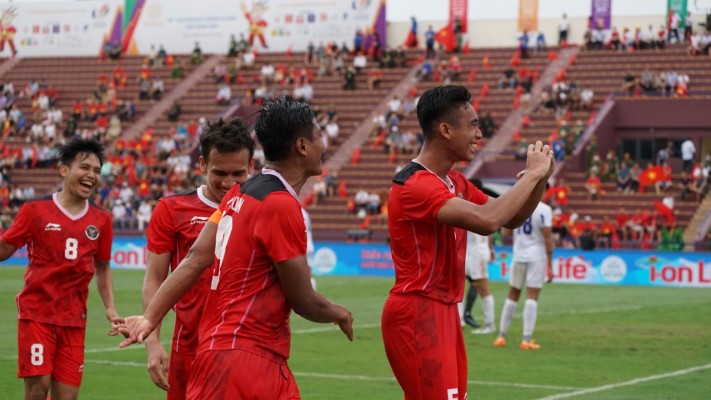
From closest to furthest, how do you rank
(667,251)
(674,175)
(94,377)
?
1. (94,377)
2. (667,251)
3. (674,175)

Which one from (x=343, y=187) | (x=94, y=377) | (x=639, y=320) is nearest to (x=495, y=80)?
(x=343, y=187)

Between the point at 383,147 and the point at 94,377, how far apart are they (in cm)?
3616

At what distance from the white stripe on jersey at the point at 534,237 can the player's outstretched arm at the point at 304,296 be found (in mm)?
11919

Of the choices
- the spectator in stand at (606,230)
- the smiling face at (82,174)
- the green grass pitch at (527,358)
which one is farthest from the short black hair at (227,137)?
the spectator in stand at (606,230)

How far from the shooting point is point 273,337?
19.5ft

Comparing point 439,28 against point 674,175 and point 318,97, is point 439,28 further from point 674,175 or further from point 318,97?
point 674,175

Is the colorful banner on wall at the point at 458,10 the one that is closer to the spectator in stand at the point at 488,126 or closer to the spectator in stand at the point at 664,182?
the spectator in stand at the point at 488,126

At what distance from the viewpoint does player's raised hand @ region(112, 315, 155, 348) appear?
6.19m

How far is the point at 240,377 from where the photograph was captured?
5863mm

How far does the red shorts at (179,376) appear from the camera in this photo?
25.4 feet

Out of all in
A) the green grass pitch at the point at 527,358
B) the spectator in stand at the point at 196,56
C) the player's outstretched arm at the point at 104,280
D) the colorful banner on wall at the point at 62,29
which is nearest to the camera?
the player's outstretched arm at the point at 104,280

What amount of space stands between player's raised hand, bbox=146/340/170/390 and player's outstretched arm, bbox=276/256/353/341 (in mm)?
1690

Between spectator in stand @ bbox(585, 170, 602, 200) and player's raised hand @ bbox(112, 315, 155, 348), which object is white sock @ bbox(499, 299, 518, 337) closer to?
player's raised hand @ bbox(112, 315, 155, 348)

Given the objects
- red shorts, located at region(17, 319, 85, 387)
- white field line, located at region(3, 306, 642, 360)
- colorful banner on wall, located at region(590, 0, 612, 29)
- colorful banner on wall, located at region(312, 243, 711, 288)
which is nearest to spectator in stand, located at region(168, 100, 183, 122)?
colorful banner on wall, located at region(590, 0, 612, 29)
